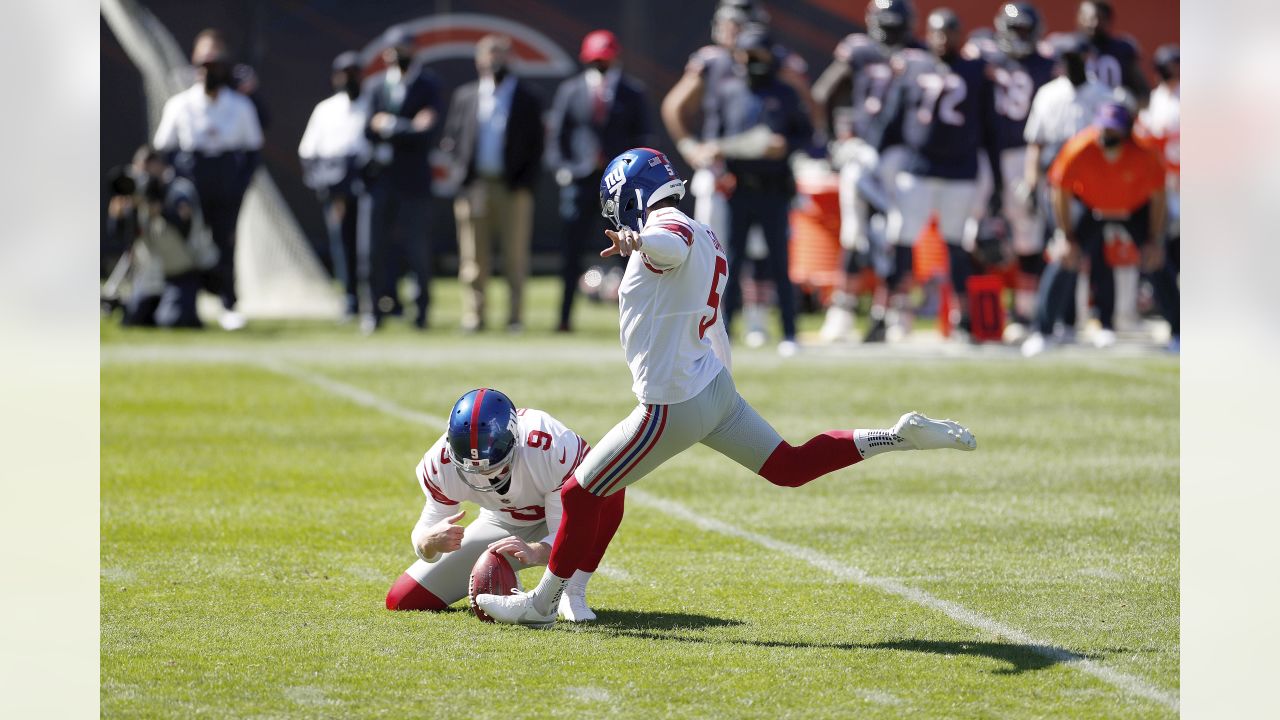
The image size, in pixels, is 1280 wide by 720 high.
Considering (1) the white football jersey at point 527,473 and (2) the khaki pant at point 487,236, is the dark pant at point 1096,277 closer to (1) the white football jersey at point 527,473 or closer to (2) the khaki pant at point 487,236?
(2) the khaki pant at point 487,236

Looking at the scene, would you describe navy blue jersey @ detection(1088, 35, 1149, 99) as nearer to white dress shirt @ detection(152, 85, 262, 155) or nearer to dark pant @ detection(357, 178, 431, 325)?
dark pant @ detection(357, 178, 431, 325)

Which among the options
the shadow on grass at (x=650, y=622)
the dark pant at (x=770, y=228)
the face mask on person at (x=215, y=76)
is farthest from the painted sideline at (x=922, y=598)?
the face mask on person at (x=215, y=76)

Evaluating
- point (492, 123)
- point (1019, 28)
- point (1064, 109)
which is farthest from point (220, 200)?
point (1064, 109)

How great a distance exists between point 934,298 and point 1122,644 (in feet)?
42.0

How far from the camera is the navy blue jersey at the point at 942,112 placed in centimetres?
1471

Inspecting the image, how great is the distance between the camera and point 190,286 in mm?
16594

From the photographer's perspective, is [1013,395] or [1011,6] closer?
[1013,395]

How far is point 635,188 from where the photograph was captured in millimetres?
5941

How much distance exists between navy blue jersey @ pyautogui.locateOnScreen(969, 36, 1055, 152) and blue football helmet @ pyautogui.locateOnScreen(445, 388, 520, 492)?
10.2 meters

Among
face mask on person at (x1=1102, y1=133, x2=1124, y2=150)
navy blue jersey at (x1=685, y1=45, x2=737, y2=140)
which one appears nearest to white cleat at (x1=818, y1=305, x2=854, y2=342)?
navy blue jersey at (x1=685, y1=45, x2=737, y2=140)

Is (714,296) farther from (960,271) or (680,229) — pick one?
(960,271)

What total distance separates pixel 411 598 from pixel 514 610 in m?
0.49
